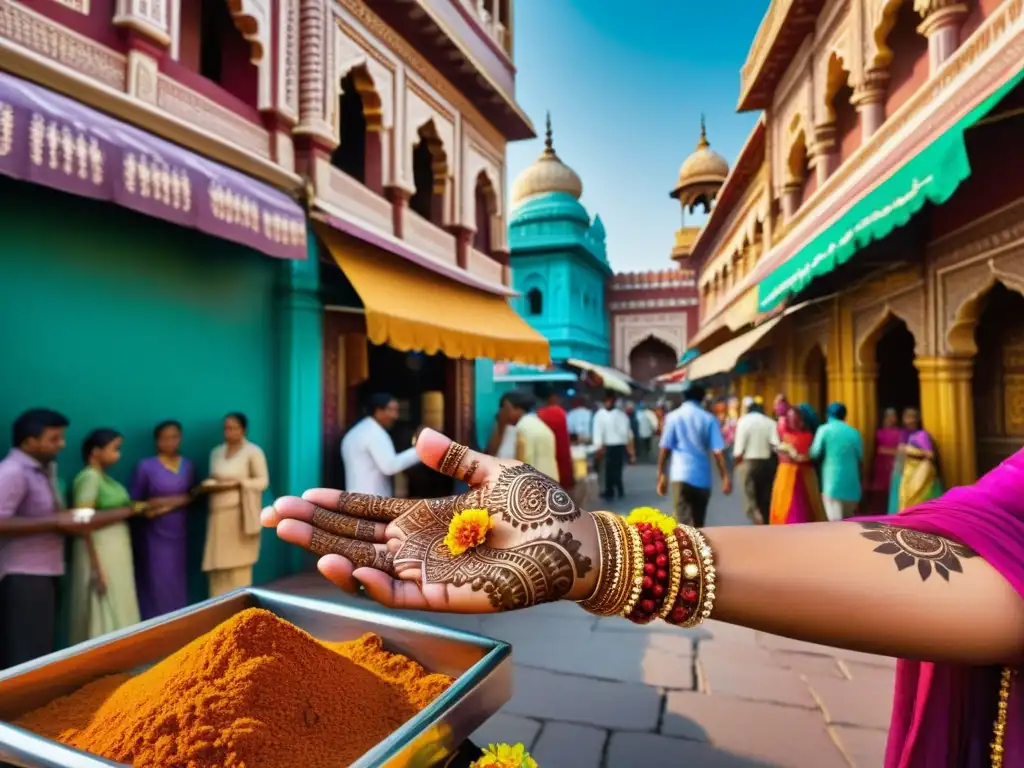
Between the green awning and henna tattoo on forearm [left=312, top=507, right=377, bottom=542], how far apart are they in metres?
3.43

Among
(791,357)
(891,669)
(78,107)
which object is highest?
(78,107)

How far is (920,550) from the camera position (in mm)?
842

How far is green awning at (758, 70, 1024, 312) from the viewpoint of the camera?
3088 mm

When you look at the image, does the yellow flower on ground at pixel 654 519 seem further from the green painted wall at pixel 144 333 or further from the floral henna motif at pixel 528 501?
the green painted wall at pixel 144 333

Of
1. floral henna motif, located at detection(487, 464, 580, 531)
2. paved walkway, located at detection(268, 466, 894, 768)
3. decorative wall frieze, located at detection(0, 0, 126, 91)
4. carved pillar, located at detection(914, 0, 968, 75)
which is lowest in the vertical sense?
paved walkway, located at detection(268, 466, 894, 768)

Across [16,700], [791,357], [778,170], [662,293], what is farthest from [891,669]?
[662,293]

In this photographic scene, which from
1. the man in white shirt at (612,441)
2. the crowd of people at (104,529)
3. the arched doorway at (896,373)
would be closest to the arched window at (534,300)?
the man in white shirt at (612,441)

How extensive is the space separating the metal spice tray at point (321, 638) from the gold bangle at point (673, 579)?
30cm

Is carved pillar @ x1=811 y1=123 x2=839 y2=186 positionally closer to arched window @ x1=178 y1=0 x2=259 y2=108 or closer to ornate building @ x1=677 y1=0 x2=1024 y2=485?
ornate building @ x1=677 y1=0 x2=1024 y2=485

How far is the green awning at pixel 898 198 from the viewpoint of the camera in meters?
3.09

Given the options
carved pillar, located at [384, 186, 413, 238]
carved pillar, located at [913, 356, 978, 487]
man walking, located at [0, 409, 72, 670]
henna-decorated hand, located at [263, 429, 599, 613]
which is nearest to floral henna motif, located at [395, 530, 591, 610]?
A: henna-decorated hand, located at [263, 429, 599, 613]

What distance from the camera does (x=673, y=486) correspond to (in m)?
5.07

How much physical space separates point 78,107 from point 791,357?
29.5 ft

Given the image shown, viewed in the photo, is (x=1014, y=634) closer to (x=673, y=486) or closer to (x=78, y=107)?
(x=78, y=107)
